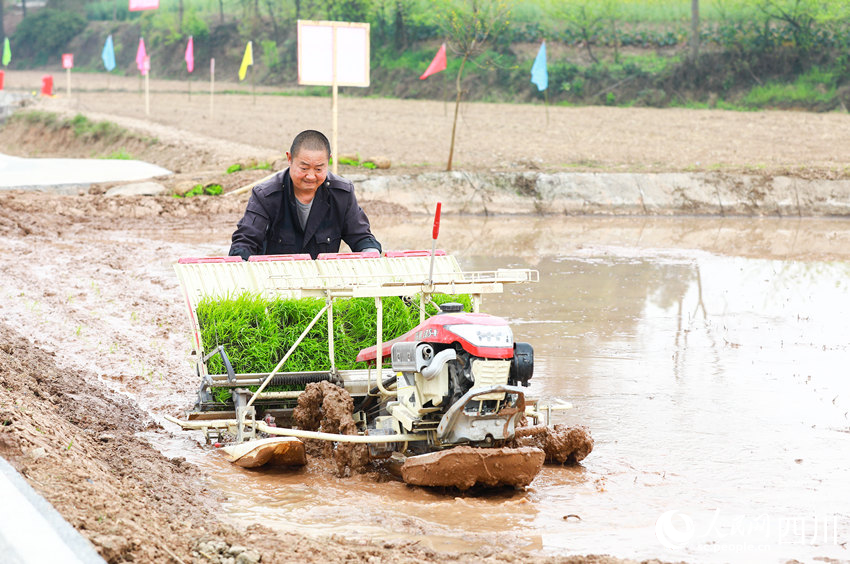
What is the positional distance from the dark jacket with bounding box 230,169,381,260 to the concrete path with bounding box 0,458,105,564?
317 centimetres

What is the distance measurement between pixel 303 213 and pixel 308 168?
1.36 feet

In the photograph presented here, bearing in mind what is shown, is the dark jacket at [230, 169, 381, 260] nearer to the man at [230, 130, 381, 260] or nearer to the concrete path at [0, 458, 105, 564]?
the man at [230, 130, 381, 260]

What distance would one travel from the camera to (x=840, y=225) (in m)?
16.4

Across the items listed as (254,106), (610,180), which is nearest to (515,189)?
(610,180)

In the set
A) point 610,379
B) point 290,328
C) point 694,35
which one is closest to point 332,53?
point 610,379

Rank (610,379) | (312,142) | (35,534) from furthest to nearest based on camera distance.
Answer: (610,379) → (312,142) → (35,534)

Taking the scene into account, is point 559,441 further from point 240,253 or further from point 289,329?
point 240,253

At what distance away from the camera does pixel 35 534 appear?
287cm

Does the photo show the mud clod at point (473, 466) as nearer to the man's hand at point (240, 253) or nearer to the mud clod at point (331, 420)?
the mud clod at point (331, 420)

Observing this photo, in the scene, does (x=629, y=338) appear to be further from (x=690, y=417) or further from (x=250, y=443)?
(x=250, y=443)

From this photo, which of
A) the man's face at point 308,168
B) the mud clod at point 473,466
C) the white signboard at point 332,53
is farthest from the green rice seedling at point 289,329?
the white signboard at point 332,53

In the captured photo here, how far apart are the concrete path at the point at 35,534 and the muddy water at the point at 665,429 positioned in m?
Answer: 1.31

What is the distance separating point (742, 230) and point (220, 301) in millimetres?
11765

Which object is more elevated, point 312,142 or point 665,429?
point 312,142
